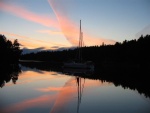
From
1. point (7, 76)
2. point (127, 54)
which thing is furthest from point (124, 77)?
point (127, 54)

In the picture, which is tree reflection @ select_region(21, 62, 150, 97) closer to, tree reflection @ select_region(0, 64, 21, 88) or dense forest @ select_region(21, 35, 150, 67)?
tree reflection @ select_region(0, 64, 21, 88)

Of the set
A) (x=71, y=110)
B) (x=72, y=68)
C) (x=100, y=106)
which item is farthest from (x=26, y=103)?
(x=72, y=68)

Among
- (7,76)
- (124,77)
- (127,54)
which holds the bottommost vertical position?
(124,77)

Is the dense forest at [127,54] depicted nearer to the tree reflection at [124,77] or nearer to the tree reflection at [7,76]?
the tree reflection at [124,77]

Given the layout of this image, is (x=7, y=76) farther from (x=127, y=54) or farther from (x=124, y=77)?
(x=127, y=54)

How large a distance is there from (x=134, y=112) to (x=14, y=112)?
740 centimetres

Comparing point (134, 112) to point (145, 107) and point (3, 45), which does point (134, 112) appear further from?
point (3, 45)

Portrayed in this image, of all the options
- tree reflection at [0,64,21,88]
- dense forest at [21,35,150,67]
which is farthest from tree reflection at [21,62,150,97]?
dense forest at [21,35,150,67]

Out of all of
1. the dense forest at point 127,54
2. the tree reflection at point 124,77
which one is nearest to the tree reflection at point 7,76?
the tree reflection at point 124,77

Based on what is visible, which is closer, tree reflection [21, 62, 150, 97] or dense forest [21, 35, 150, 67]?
tree reflection [21, 62, 150, 97]

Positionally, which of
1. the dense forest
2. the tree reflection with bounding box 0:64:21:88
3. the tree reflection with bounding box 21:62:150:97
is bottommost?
the tree reflection with bounding box 21:62:150:97

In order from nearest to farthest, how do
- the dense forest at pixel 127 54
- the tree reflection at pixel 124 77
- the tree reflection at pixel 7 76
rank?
the tree reflection at pixel 124 77 < the tree reflection at pixel 7 76 < the dense forest at pixel 127 54

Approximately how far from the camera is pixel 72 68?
262 feet

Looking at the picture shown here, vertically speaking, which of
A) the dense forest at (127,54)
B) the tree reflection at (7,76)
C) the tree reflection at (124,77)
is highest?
the dense forest at (127,54)
